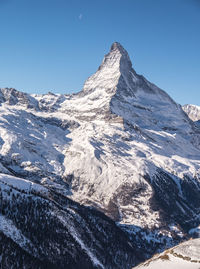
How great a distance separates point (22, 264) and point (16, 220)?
3282 cm

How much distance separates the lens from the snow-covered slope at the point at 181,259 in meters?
56.2

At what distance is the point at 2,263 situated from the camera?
152 meters

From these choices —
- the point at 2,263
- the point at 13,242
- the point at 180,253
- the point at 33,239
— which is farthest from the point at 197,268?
the point at 33,239

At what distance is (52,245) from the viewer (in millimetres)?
192875

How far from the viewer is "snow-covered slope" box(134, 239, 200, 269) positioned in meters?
56.2

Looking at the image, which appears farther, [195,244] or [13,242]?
[13,242]

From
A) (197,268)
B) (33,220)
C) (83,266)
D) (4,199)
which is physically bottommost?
(83,266)

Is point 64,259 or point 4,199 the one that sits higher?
point 4,199

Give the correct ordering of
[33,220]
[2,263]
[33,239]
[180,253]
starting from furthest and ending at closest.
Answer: [33,220]
[33,239]
[2,263]
[180,253]

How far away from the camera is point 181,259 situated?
5844cm

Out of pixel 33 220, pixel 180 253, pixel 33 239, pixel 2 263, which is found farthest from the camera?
pixel 33 220

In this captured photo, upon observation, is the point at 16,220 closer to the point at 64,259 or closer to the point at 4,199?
the point at 4,199

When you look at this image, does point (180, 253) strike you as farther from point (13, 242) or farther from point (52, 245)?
point (52, 245)

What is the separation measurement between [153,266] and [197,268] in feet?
28.6
